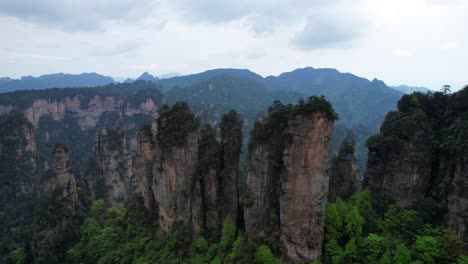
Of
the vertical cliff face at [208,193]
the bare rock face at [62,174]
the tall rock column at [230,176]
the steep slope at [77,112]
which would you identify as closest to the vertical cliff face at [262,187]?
the tall rock column at [230,176]

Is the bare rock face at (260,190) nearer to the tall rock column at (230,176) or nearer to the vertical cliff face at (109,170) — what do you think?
the tall rock column at (230,176)

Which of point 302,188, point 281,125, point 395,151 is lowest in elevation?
point 302,188

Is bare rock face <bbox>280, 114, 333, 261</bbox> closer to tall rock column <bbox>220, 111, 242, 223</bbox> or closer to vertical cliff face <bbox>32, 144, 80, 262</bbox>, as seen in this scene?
tall rock column <bbox>220, 111, 242, 223</bbox>

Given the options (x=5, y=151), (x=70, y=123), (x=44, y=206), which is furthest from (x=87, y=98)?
(x=44, y=206)

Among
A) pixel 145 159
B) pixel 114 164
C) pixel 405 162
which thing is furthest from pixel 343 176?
pixel 114 164

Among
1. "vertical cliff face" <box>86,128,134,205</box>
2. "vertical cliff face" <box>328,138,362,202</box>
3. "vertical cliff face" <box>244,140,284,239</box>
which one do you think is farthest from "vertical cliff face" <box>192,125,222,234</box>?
"vertical cliff face" <box>86,128,134,205</box>

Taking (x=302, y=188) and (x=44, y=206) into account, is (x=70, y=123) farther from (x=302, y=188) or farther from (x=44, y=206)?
(x=302, y=188)
